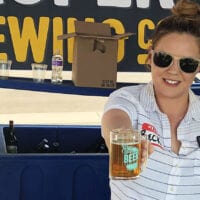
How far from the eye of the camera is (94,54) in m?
3.26

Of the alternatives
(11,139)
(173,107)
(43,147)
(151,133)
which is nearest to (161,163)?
(151,133)

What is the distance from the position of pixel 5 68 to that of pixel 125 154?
1589mm

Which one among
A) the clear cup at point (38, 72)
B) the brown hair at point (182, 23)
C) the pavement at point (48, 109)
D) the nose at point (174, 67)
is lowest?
the pavement at point (48, 109)

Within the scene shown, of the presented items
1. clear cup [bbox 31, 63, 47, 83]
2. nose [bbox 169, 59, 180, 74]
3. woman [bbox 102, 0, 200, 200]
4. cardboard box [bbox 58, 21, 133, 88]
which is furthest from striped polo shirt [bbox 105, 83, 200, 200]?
clear cup [bbox 31, 63, 47, 83]

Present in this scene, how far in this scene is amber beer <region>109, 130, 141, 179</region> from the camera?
1885mm

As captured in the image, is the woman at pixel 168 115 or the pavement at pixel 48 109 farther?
the pavement at pixel 48 109

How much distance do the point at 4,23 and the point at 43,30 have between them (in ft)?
0.78

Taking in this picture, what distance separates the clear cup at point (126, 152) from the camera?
188 cm

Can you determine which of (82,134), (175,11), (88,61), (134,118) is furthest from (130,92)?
(82,134)

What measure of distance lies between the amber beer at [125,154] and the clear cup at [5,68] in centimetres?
152

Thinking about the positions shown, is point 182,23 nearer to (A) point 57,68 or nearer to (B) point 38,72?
(A) point 57,68

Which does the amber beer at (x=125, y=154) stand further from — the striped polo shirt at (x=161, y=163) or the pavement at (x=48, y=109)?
the pavement at (x=48, y=109)

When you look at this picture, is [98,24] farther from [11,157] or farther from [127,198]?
[127,198]

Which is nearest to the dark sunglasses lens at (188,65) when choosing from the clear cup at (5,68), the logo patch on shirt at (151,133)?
the logo patch on shirt at (151,133)
